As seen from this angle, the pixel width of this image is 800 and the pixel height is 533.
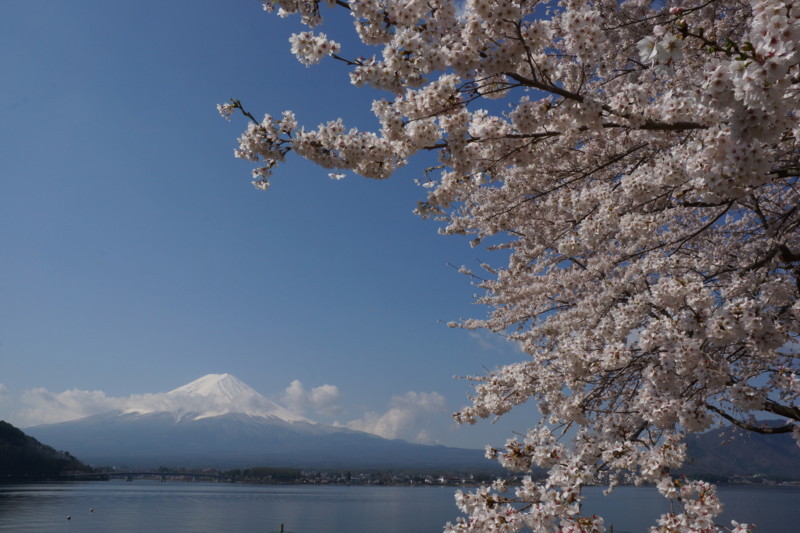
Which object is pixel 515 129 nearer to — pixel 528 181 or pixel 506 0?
pixel 506 0

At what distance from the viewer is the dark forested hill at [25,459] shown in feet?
273

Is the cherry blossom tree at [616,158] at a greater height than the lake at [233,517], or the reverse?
the cherry blossom tree at [616,158]

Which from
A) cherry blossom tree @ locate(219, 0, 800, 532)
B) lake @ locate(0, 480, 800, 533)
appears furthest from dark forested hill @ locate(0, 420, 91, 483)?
cherry blossom tree @ locate(219, 0, 800, 532)

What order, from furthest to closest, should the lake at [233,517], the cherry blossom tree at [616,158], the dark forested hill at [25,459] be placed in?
the dark forested hill at [25,459] → the lake at [233,517] → the cherry blossom tree at [616,158]

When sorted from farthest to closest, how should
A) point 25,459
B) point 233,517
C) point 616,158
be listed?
point 25,459 → point 233,517 → point 616,158

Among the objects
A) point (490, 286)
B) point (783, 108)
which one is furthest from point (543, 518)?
point (490, 286)

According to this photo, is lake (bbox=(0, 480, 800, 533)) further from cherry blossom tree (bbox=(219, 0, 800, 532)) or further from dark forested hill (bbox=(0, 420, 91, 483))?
cherry blossom tree (bbox=(219, 0, 800, 532))

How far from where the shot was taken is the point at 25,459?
86938mm

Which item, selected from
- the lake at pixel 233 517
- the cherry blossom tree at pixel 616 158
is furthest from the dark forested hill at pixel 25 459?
the cherry blossom tree at pixel 616 158

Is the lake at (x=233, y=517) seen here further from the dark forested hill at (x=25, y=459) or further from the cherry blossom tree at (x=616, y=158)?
the cherry blossom tree at (x=616, y=158)

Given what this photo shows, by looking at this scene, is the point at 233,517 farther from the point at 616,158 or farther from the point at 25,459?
the point at 616,158

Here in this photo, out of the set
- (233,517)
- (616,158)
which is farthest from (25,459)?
(616,158)

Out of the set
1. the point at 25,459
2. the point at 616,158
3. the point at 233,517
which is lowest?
the point at 233,517

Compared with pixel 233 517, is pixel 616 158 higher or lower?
higher
